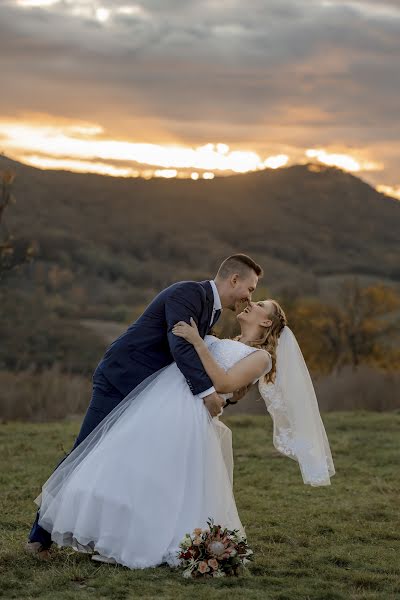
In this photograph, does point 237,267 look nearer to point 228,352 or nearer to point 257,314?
point 257,314

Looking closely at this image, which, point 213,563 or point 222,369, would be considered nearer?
point 213,563

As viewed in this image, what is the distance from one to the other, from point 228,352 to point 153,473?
38.9 inches

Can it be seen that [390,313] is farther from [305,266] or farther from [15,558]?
[305,266]

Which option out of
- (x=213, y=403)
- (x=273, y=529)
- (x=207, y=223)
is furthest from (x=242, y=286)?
(x=207, y=223)

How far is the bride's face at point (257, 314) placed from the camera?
6559 millimetres

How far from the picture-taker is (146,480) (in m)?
5.96

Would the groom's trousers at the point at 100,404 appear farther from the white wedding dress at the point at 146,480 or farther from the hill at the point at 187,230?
the hill at the point at 187,230

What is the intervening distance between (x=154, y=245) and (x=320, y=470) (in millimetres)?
105777

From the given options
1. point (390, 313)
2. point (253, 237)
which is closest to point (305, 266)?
point (253, 237)

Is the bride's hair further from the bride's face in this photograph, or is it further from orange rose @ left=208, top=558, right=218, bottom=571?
orange rose @ left=208, top=558, right=218, bottom=571

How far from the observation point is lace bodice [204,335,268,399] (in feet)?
20.6

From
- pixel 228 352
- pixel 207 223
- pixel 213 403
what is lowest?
pixel 213 403

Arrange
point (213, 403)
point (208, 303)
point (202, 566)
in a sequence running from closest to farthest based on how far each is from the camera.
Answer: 1. point (202, 566)
2. point (213, 403)
3. point (208, 303)

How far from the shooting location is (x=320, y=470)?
6.67 meters
